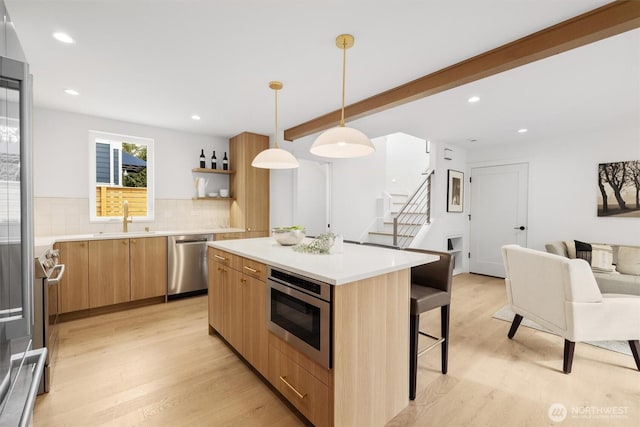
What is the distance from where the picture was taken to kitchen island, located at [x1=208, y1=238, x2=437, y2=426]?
1.40 m

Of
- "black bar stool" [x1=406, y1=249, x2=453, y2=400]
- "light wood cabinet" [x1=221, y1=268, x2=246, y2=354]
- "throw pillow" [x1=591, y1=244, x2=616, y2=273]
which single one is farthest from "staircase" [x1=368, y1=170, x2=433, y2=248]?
"light wood cabinet" [x1=221, y1=268, x2=246, y2=354]

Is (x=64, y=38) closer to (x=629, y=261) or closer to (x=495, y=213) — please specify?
(x=495, y=213)

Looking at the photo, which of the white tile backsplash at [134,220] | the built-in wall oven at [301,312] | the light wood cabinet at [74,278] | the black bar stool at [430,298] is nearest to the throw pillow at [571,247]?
the black bar stool at [430,298]

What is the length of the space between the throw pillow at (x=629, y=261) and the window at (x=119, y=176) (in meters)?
6.50

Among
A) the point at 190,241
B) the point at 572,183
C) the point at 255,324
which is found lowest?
the point at 255,324

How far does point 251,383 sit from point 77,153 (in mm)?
3757

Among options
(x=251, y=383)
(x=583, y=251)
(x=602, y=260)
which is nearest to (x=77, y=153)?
(x=251, y=383)

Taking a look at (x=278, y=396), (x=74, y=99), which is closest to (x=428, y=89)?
(x=278, y=396)

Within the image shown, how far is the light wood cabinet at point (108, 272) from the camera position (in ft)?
10.7

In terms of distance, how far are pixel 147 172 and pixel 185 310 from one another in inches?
85.5

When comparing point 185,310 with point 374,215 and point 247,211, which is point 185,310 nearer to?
point 247,211

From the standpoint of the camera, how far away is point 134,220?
407 cm

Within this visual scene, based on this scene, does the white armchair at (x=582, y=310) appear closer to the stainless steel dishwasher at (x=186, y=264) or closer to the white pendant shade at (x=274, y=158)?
the white pendant shade at (x=274, y=158)

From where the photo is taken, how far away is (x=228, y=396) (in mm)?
1894
